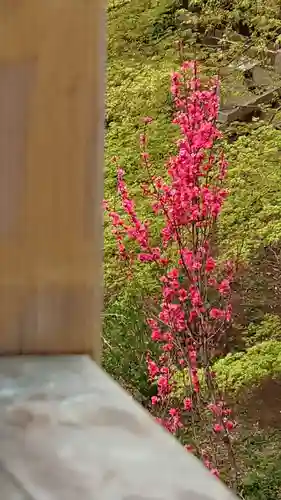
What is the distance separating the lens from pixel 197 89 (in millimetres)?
2932

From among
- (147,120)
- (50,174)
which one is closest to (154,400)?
(147,120)

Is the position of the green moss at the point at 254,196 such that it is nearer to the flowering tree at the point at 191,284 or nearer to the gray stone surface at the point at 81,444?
the flowering tree at the point at 191,284

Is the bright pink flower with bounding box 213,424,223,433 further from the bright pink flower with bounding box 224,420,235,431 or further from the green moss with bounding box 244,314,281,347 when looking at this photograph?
the green moss with bounding box 244,314,281,347

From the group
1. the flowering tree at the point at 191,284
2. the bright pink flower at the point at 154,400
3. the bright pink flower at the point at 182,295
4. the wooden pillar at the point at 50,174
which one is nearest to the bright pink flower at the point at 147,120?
the flowering tree at the point at 191,284

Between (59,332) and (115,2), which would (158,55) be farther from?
(59,332)

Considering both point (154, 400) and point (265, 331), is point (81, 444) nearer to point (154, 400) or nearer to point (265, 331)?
point (154, 400)

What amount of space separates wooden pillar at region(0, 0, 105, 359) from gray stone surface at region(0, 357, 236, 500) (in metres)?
0.03

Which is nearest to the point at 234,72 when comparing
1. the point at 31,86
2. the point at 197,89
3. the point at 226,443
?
the point at 197,89

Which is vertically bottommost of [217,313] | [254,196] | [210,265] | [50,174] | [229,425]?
[229,425]

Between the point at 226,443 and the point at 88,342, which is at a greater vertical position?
the point at 88,342

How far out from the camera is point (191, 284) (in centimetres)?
278

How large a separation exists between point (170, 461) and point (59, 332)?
153 mm

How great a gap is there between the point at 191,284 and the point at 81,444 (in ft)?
7.68

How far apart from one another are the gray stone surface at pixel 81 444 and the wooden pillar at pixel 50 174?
30mm
